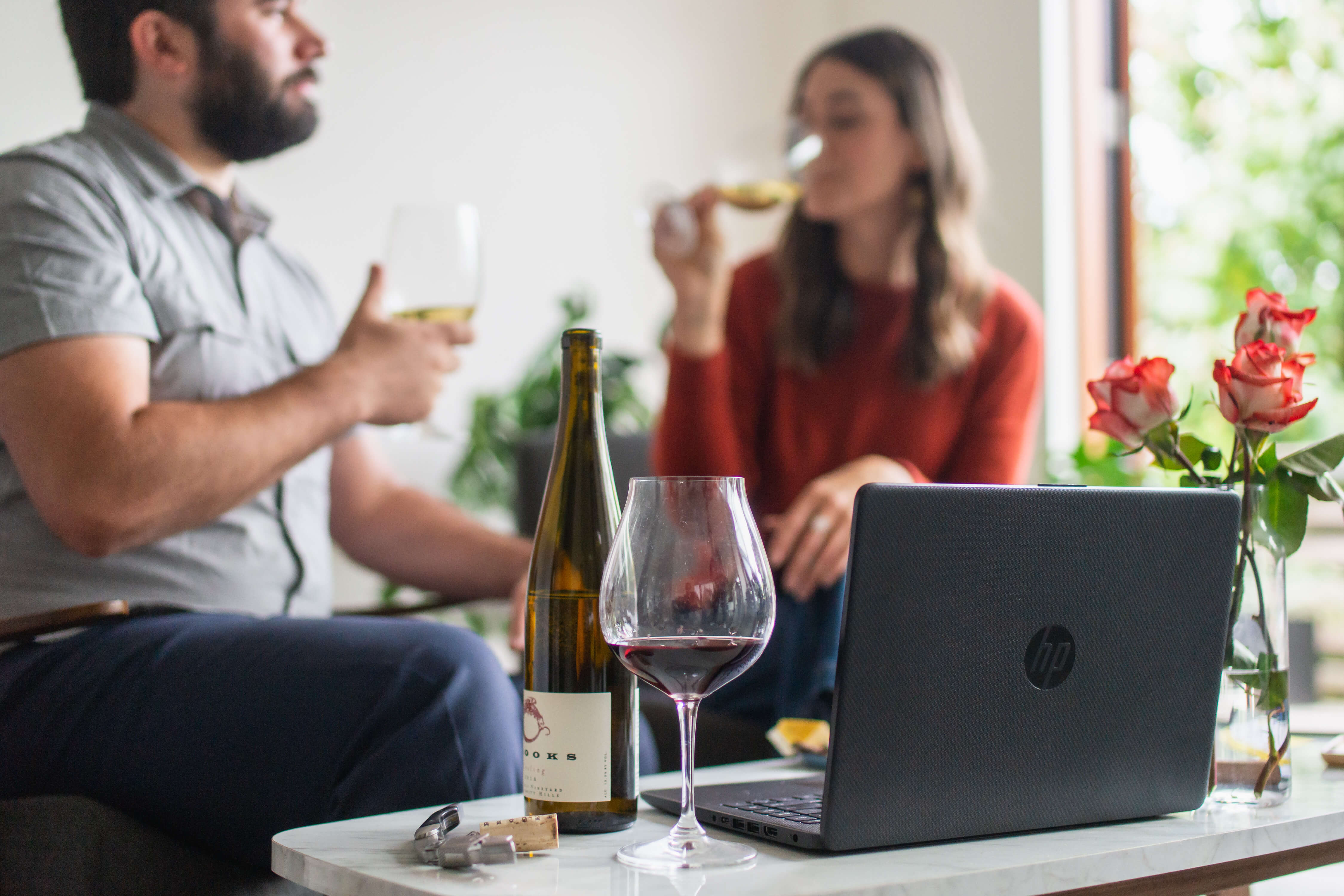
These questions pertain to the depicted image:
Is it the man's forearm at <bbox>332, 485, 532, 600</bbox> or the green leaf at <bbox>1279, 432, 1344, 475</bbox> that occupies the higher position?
the green leaf at <bbox>1279, 432, 1344, 475</bbox>

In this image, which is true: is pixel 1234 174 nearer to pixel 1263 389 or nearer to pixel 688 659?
pixel 1263 389

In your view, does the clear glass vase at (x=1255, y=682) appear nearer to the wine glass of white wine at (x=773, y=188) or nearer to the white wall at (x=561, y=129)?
the wine glass of white wine at (x=773, y=188)

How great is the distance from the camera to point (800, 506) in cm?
150

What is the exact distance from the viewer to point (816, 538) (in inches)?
58.7

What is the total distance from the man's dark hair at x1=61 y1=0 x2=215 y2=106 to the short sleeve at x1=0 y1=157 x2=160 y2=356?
22 cm

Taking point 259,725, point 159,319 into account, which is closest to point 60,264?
point 159,319

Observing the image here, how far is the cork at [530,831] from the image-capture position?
73 cm

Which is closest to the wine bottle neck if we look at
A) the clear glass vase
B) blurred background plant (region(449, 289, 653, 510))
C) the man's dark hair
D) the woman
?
the clear glass vase

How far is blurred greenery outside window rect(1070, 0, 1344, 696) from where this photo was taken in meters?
3.37

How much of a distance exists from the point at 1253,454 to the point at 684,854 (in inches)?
21.1

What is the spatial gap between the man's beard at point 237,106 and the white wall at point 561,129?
1.59 meters

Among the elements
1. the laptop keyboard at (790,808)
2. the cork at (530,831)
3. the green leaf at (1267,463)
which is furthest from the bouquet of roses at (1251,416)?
the cork at (530,831)

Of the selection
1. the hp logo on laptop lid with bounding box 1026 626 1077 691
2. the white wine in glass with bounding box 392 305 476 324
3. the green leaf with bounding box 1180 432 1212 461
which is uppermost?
the white wine in glass with bounding box 392 305 476 324

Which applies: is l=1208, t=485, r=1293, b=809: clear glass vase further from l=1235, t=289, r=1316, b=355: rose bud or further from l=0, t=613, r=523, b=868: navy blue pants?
l=0, t=613, r=523, b=868: navy blue pants
